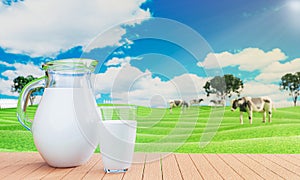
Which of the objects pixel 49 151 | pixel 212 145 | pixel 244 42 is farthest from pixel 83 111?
pixel 244 42

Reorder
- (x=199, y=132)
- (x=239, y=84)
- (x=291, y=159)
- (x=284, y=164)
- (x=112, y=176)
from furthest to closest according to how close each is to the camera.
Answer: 1. (x=239, y=84)
2. (x=199, y=132)
3. (x=291, y=159)
4. (x=284, y=164)
5. (x=112, y=176)

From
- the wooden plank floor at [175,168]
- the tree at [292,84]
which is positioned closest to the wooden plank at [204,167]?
the wooden plank floor at [175,168]

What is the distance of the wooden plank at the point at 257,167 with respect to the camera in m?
1.04

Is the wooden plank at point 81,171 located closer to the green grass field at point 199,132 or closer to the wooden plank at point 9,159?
the green grass field at point 199,132

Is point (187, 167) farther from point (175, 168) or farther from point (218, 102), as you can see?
point (218, 102)

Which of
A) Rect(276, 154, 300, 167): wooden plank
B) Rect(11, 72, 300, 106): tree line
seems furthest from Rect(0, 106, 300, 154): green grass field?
Rect(276, 154, 300, 167): wooden plank

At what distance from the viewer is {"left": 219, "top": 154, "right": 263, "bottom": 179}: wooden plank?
1.04 m

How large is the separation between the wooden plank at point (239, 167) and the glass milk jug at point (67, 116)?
1.67ft

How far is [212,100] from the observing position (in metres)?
1.36

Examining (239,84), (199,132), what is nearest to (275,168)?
(199,132)

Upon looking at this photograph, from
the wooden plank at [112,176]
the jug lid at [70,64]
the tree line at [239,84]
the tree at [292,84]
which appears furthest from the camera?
the tree at [292,84]

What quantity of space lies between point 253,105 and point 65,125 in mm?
3021

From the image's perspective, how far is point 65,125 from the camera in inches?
42.0

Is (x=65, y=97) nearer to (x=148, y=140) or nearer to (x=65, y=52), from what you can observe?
(x=148, y=140)
